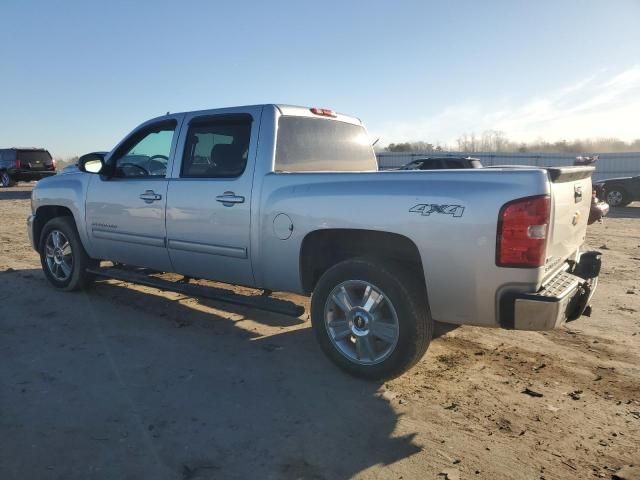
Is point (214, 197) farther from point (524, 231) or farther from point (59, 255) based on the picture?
point (59, 255)

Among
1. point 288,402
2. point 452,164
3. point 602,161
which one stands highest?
point 602,161

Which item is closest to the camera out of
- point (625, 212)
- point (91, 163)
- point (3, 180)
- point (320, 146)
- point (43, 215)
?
point (320, 146)

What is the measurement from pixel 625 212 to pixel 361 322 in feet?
51.5

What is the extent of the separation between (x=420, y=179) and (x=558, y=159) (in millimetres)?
27997

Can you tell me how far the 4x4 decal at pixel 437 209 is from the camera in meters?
3.12

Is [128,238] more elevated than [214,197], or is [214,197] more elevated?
[214,197]

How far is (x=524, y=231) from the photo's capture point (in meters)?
2.96

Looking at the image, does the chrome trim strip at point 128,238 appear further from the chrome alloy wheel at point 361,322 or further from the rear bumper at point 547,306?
the rear bumper at point 547,306

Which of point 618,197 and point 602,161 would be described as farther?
point 602,161

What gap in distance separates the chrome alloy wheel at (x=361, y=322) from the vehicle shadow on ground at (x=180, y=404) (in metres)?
0.23

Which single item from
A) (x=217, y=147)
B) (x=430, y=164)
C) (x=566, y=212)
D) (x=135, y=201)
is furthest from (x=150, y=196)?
(x=430, y=164)

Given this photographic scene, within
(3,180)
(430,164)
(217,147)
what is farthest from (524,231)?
(3,180)

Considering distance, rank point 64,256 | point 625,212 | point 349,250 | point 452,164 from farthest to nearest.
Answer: point 625,212 < point 452,164 < point 64,256 < point 349,250

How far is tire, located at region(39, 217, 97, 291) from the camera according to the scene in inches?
231
